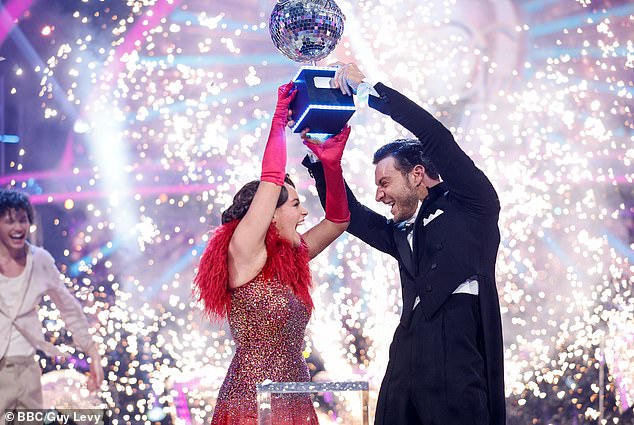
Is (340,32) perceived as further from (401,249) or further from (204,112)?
(204,112)

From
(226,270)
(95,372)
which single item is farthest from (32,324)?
(226,270)

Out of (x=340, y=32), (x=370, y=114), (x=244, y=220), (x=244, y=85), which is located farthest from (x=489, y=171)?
(x=244, y=220)

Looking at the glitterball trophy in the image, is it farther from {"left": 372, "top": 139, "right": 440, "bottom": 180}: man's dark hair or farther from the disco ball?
{"left": 372, "top": 139, "right": 440, "bottom": 180}: man's dark hair

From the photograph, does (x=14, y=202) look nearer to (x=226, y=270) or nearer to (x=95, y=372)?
(x=95, y=372)

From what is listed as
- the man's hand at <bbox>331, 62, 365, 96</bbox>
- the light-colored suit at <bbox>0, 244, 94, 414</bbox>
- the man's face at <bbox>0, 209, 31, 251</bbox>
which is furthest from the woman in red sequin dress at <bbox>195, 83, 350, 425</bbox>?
the man's face at <bbox>0, 209, 31, 251</bbox>

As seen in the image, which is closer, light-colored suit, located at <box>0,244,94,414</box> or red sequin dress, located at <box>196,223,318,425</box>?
red sequin dress, located at <box>196,223,318,425</box>

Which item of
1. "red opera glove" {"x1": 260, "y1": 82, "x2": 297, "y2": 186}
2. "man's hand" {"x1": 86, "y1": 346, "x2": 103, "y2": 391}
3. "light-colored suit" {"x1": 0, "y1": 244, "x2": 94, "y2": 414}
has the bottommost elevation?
"man's hand" {"x1": 86, "y1": 346, "x2": 103, "y2": 391}

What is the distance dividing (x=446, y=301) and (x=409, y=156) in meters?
0.52

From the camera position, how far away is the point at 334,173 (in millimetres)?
2594

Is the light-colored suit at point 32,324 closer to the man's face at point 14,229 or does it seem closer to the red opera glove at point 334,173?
the man's face at point 14,229

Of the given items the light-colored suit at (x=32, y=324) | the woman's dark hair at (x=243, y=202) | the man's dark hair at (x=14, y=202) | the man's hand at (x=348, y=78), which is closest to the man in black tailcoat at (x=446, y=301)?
the man's hand at (x=348, y=78)

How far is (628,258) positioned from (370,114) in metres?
1.75

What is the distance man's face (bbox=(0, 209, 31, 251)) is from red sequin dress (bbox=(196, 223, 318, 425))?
69.6 inches

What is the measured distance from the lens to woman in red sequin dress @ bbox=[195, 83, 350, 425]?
230 cm
